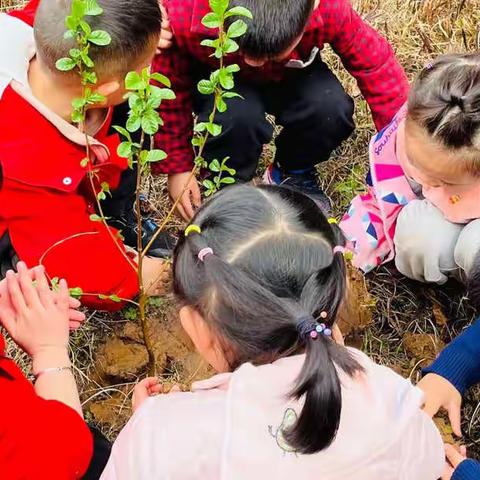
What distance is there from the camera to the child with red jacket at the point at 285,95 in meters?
2.55

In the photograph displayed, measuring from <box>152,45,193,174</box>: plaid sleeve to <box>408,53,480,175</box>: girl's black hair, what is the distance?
2.75ft

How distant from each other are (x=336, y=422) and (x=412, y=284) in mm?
1403

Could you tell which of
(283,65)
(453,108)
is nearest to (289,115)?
(283,65)

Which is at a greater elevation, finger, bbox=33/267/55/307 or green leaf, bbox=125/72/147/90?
green leaf, bbox=125/72/147/90

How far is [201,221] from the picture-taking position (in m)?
1.69

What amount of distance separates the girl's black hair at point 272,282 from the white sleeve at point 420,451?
0.61ft

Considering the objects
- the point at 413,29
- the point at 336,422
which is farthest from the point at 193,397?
the point at 413,29

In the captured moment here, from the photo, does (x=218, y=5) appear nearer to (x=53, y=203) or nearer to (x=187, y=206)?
(x=53, y=203)

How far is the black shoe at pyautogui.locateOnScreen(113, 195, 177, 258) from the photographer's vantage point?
110 inches

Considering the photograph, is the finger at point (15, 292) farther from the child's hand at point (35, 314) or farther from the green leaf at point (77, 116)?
the green leaf at point (77, 116)

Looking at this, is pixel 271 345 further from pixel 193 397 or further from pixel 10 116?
pixel 10 116

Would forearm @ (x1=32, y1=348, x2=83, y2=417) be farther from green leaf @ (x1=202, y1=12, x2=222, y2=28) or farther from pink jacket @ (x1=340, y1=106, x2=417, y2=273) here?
pink jacket @ (x1=340, y1=106, x2=417, y2=273)

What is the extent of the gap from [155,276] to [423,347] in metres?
0.95

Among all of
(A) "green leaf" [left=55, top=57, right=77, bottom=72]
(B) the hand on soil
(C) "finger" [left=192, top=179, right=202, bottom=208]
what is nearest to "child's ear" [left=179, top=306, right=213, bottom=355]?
(A) "green leaf" [left=55, top=57, right=77, bottom=72]
